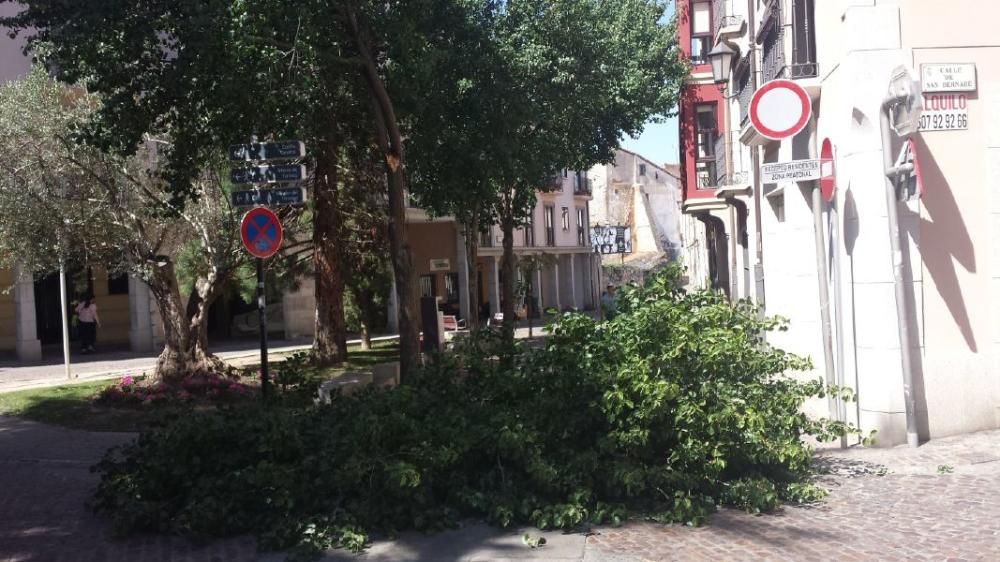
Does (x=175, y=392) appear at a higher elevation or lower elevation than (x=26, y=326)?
lower

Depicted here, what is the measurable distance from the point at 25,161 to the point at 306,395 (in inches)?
323

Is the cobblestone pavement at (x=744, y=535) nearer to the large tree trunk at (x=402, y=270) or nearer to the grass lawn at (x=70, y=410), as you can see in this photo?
the grass lawn at (x=70, y=410)

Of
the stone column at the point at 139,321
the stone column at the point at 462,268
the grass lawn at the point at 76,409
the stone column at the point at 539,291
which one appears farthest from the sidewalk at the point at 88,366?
the stone column at the point at 539,291

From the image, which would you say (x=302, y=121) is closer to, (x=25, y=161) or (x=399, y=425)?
(x=25, y=161)

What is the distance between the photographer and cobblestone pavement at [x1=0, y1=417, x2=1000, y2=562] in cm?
590

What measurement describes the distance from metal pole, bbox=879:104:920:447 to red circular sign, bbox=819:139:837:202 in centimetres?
48

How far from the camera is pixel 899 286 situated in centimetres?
864

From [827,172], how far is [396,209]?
5.26 m

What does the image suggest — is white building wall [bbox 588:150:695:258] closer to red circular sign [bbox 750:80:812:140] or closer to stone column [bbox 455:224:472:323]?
stone column [bbox 455:224:472:323]

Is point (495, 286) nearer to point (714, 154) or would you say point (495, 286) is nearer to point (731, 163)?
point (714, 154)

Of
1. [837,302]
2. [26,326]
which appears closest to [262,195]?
[837,302]

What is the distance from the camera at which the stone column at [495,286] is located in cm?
4600

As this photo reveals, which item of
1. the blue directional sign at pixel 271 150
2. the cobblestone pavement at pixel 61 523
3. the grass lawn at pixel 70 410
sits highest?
the blue directional sign at pixel 271 150

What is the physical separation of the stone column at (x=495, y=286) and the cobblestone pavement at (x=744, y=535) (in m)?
38.2
